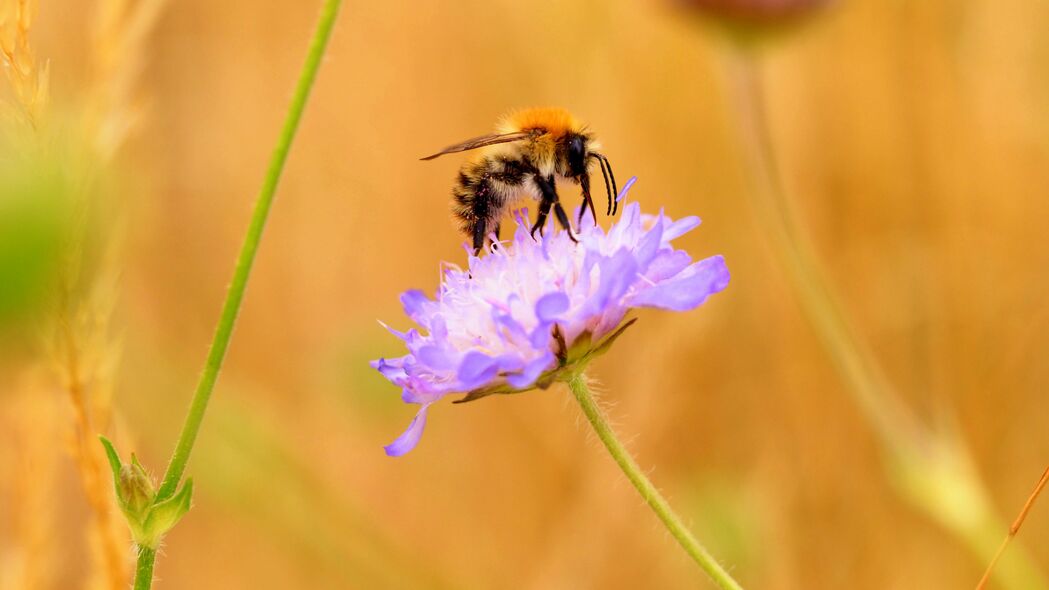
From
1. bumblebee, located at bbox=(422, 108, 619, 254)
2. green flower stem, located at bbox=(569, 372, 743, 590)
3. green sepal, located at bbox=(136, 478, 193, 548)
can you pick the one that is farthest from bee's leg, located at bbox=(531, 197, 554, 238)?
green sepal, located at bbox=(136, 478, 193, 548)

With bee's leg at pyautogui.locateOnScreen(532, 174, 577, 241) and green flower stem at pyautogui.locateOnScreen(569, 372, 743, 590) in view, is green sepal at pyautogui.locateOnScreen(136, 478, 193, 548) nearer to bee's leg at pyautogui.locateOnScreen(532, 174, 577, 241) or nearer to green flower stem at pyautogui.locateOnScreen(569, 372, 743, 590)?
green flower stem at pyautogui.locateOnScreen(569, 372, 743, 590)

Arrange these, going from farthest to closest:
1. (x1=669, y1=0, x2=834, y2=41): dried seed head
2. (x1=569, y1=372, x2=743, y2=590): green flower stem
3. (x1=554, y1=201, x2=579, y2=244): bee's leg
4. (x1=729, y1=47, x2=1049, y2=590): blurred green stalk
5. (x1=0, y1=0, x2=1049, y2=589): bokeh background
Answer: (x1=0, y1=0, x2=1049, y2=589): bokeh background < (x1=669, y1=0, x2=834, y2=41): dried seed head < (x1=729, y1=47, x2=1049, y2=590): blurred green stalk < (x1=554, y1=201, x2=579, y2=244): bee's leg < (x1=569, y1=372, x2=743, y2=590): green flower stem

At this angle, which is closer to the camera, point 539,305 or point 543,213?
point 539,305

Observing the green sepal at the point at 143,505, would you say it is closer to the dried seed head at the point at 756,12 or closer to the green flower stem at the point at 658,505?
the green flower stem at the point at 658,505

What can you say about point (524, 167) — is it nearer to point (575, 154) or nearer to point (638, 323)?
point (575, 154)

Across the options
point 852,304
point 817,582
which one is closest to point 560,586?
point 817,582

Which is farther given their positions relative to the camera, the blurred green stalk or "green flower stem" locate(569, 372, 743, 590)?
the blurred green stalk

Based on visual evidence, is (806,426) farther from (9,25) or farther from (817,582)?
(9,25)

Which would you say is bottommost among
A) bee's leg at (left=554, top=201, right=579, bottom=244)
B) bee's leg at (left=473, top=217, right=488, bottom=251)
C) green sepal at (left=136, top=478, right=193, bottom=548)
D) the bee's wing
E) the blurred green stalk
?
the blurred green stalk

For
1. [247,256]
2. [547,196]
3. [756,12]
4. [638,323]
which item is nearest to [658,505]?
[247,256]
